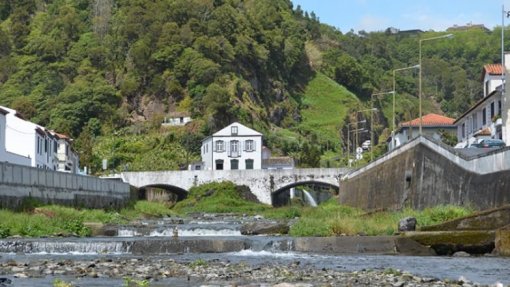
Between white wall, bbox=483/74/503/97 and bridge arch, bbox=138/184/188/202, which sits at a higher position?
white wall, bbox=483/74/503/97

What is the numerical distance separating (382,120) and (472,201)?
166 m

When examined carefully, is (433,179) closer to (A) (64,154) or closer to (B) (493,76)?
(B) (493,76)

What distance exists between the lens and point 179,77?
152500 mm

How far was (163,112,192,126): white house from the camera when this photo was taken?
143125mm

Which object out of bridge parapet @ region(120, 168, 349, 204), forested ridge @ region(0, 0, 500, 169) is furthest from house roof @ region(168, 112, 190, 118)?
bridge parapet @ region(120, 168, 349, 204)

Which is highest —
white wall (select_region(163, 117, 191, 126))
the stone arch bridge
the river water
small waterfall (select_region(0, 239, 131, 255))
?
white wall (select_region(163, 117, 191, 126))

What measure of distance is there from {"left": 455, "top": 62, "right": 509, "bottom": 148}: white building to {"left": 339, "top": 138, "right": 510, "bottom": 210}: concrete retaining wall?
11859 millimetres

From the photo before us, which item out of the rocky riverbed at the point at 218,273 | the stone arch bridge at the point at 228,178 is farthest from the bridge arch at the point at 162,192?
the rocky riverbed at the point at 218,273

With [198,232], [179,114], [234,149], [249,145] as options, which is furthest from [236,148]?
[198,232]

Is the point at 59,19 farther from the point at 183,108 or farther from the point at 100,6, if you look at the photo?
the point at 183,108

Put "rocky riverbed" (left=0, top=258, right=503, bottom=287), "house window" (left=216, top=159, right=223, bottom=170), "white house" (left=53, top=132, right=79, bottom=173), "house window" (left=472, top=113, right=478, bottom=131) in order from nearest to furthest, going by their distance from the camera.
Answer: "rocky riverbed" (left=0, top=258, right=503, bottom=287), "house window" (left=472, top=113, right=478, bottom=131), "white house" (left=53, top=132, right=79, bottom=173), "house window" (left=216, top=159, right=223, bottom=170)

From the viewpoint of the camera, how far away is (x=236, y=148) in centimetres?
11969

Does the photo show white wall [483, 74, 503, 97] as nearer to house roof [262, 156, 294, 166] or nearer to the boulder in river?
the boulder in river

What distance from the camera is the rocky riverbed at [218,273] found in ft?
61.3
